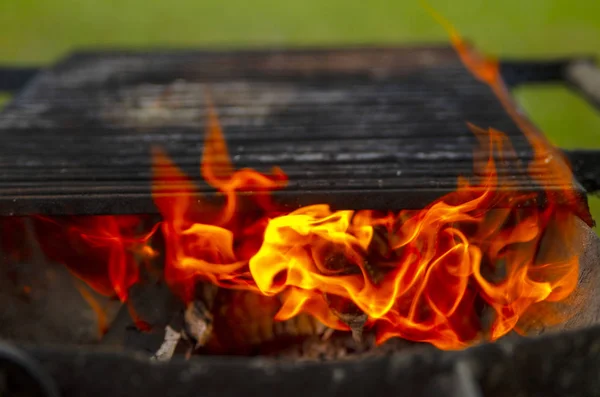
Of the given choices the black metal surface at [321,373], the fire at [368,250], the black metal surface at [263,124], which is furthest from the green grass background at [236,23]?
the black metal surface at [321,373]

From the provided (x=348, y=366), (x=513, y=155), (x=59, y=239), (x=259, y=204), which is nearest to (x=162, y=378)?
(x=348, y=366)

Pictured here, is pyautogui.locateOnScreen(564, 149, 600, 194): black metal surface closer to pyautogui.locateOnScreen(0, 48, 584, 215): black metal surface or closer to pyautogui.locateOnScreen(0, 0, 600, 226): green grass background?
pyautogui.locateOnScreen(0, 48, 584, 215): black metal surface

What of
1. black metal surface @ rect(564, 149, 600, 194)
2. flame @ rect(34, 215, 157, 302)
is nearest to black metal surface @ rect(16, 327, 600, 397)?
flame @ rect(34, 215, 157, 302)

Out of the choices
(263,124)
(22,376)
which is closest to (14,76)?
(263,124)

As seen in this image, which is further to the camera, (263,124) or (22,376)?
(263,124)

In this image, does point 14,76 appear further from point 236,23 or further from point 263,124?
point 236,23
